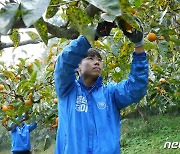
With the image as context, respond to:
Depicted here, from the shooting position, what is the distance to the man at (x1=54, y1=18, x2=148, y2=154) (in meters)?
1.69

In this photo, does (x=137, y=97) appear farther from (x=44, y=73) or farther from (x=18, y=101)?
(x=44, y=73)

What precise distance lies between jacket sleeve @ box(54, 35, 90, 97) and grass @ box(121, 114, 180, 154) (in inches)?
221

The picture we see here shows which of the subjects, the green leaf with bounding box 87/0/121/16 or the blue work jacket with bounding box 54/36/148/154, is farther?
the blue work jacket with bounding box 54/36/148/154

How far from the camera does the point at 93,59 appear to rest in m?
1.76

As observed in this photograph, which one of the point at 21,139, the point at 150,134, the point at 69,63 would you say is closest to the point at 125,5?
the point at 69,63

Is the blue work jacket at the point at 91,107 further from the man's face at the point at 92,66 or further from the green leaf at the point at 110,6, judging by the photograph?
the green leaf at the point at 110,6

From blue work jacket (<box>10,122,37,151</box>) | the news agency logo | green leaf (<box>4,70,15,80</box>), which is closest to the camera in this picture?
green leaf (<box>4,70,15,80</box>)

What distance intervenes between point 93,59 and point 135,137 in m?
8.35

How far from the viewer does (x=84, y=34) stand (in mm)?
774

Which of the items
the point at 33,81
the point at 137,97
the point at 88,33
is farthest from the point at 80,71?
the point at 88,33

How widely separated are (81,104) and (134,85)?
0.88 feet

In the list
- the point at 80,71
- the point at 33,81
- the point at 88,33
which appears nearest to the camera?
the point at 88,33

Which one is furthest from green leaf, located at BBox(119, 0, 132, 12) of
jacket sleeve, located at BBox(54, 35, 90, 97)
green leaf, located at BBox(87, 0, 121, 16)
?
jacket sleeve, located at BBox(54, 35, 90, 97)

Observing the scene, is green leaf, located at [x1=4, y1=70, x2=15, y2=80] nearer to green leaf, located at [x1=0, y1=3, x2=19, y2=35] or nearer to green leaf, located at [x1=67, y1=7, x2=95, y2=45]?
green leaf, located at [x1=67, y1=7, x2=95, y2=45]
